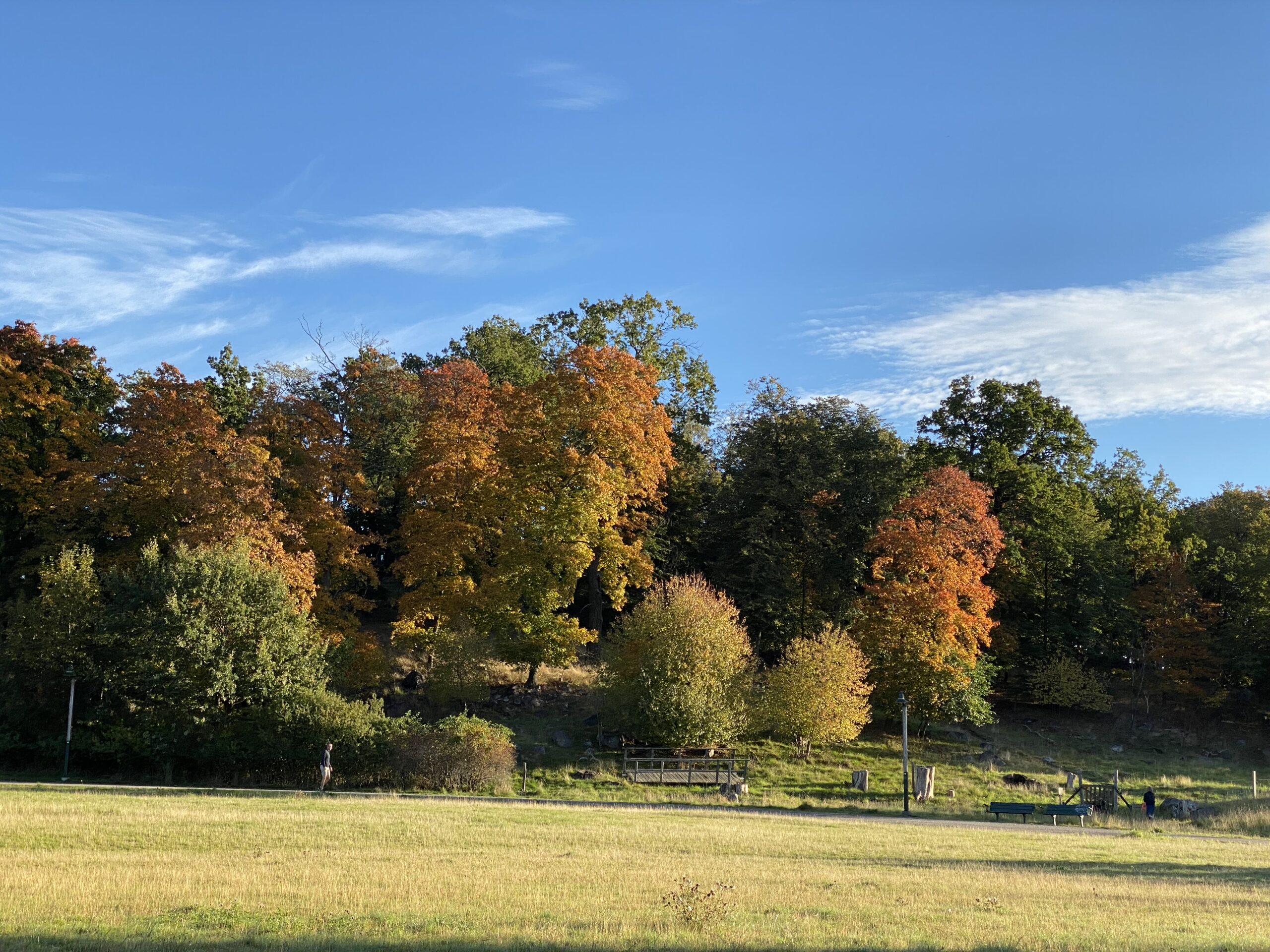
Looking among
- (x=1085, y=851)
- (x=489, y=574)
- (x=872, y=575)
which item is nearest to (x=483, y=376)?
(x=489, y=574)

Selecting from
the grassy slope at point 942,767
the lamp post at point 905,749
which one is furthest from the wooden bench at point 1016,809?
the lamp post at point 905,749

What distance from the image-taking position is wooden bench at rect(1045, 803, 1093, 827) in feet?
106

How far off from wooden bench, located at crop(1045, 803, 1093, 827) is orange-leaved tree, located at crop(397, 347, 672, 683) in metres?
18.9

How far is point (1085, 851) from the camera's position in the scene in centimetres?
2355

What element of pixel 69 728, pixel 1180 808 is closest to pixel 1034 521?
pixel 1180 808

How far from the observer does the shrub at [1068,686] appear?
52188 mm

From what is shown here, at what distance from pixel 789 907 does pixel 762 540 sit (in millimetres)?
36891

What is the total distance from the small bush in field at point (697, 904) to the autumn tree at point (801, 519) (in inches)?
1348

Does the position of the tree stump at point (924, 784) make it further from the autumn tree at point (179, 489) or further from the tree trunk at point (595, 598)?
the autumn tree at point (179, 489)

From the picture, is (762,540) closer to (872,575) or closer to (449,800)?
(872,575)

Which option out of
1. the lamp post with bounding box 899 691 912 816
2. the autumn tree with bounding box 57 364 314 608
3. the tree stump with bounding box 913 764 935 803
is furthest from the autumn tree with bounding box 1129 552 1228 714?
the autumn tree with bounding box 57 364 314 608

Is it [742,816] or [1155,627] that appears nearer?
[742,816]

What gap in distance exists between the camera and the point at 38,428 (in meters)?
47.1

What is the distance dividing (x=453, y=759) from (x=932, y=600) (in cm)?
2174
